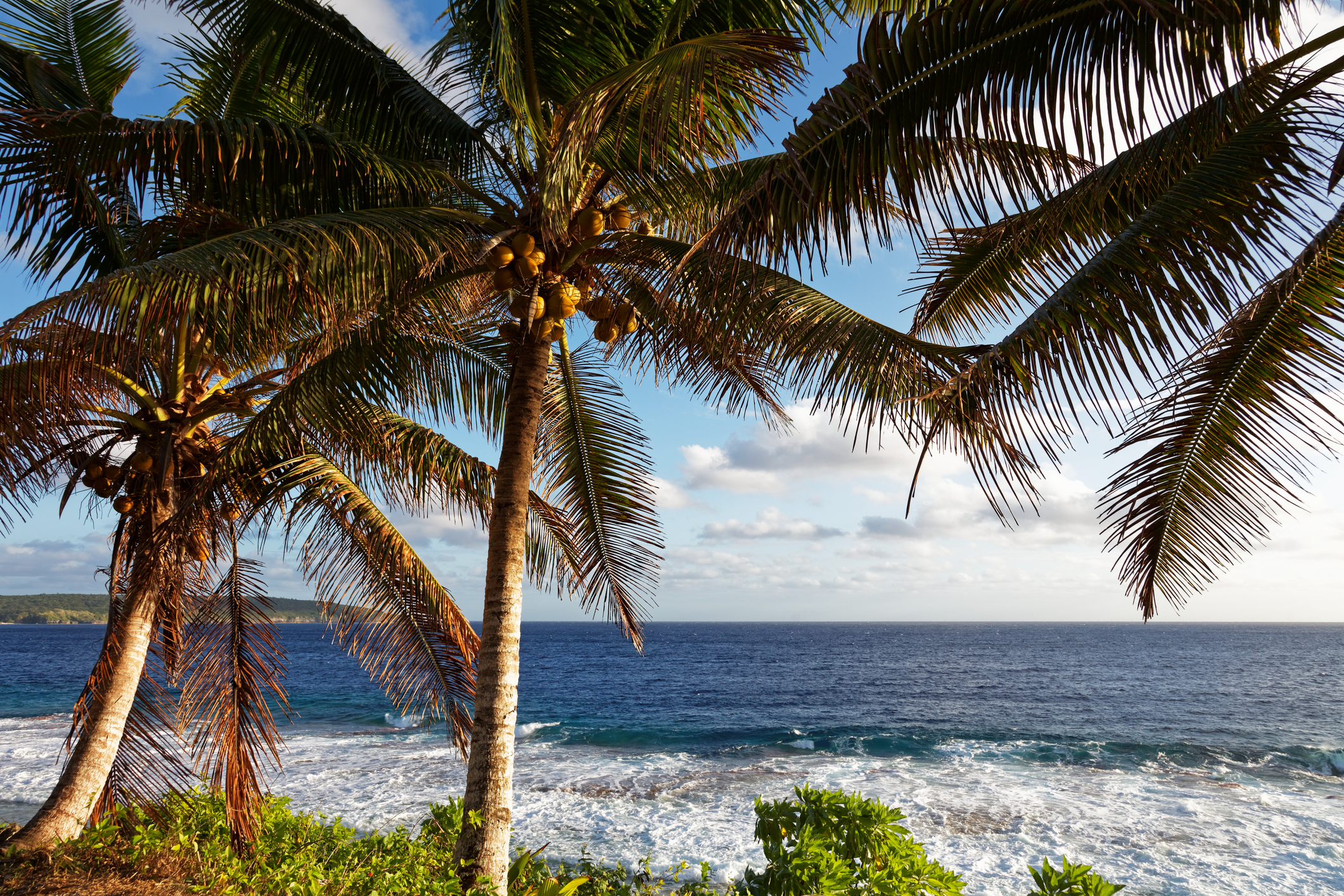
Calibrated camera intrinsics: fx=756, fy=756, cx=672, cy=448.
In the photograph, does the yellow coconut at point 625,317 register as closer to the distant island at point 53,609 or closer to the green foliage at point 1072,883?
the green foliage at point 1072,883

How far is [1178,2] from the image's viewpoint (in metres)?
2.96

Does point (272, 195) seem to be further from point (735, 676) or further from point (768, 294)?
point (735, 676)

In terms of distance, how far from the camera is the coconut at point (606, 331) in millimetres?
5465

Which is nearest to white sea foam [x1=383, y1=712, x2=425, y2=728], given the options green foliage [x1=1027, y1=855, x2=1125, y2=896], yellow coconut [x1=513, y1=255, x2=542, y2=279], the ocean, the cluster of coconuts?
the ocean

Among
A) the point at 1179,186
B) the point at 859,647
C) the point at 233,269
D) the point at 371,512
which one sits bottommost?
the point at 859,647

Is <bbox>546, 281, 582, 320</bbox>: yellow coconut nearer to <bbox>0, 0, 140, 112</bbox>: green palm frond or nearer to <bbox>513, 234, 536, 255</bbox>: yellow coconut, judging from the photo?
<bbox>513, 234, 536, 255</bbox>: yellow coconut

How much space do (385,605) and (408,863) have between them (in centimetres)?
259

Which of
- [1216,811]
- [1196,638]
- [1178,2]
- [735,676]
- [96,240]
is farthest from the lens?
[1196,638]

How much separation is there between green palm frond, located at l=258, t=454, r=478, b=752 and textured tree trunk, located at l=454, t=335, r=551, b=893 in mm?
2273

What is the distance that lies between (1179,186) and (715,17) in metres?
3.01

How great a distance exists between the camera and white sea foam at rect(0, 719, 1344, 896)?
472 inches

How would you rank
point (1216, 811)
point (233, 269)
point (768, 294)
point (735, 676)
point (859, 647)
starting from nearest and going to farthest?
1. point (233, 269)
2. point (768, 294)
3. point (1216, 811)
4. point (735, 676)
5. point (859, 647)

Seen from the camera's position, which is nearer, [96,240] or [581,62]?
[581,62]

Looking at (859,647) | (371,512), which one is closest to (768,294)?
(371,512)
